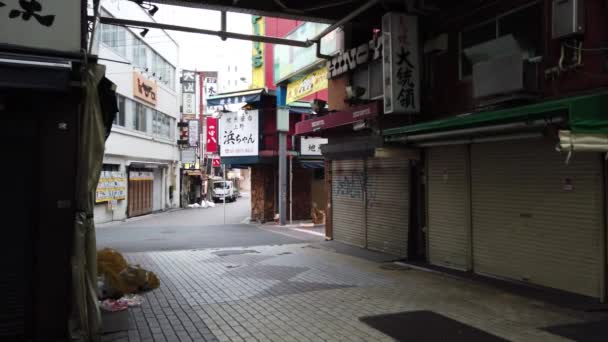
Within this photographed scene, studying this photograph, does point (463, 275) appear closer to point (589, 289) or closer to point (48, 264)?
point (589, 289)

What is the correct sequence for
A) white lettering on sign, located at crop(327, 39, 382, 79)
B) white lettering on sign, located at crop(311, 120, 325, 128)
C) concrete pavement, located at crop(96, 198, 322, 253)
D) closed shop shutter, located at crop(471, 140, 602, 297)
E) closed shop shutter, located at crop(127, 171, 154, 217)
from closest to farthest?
1. closed shop shutter, located at crop(471, 140, 602, 297)
2. white lettering on sign, located at crop(327, 39, 382, 79)
3. white lettering on sign, located at crop(311, 120, 325, 128)
4. concrete pavement, located at crop(96, 198, 322, 253)
5. closed shop shutter, located at crop(127, 171, 154, 217)

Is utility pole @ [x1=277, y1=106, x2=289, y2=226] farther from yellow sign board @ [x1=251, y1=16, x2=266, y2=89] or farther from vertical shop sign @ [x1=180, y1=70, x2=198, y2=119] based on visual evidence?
vertical shop sign @ [x1=180, y1=70, x2=198, y2=119]

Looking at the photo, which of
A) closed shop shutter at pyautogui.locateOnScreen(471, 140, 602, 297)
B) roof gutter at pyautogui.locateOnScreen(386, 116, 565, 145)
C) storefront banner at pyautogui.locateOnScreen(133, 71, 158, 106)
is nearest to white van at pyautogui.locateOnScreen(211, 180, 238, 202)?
storefront banner at pyautogui.locateOnScreen(133, 71, 158, 106)

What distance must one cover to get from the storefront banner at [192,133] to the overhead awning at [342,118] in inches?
906

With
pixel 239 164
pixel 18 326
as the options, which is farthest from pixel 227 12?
pixel 239 164

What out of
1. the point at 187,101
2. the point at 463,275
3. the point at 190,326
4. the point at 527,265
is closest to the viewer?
the point at 190,326

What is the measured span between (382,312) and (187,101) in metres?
33.2

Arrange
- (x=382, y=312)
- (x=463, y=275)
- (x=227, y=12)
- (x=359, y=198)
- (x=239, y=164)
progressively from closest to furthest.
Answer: (x=382, y=312) → (x=463, y=275) → (x=227, y=12) → (x=359, y=198) → (x=239, y=164)

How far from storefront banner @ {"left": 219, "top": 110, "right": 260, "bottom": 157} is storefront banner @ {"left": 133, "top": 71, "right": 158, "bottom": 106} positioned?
253 inches

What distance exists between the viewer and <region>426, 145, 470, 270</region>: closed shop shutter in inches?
400

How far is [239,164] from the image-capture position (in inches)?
938

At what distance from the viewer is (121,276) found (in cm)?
783

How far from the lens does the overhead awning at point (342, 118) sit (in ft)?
37.9

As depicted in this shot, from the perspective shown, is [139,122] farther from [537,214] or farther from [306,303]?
[537,214]
